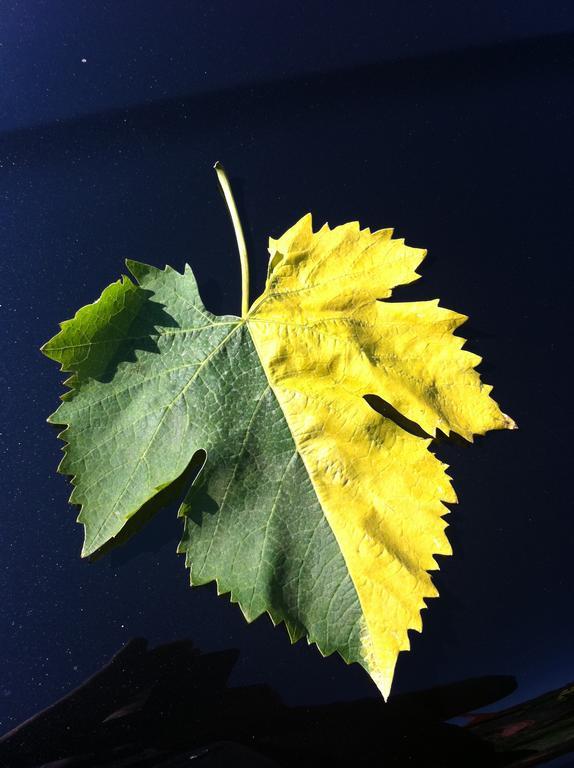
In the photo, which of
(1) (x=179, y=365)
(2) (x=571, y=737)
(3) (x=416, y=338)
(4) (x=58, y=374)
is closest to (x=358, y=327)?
(3) (x=416, y=338)

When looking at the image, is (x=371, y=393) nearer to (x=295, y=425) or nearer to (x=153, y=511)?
(x=295, y=425)

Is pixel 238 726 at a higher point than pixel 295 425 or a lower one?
lower

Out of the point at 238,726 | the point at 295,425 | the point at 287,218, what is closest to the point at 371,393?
the point at 295,425

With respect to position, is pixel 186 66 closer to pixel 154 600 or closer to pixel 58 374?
pixel 58 374

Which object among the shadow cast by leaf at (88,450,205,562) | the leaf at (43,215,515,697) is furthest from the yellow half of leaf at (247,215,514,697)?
the shadow cast by leaf at (88,450,205,562)

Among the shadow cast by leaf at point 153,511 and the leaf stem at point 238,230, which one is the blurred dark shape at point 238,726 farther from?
the leaf stem at point 238,230
